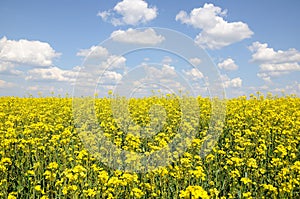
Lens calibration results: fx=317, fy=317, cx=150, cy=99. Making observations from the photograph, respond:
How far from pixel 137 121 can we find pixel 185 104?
2.73m

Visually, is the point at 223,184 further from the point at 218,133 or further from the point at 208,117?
the point at 208,117

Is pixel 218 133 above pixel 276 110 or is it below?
below

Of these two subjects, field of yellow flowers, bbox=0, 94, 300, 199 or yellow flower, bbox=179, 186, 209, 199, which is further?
field of yellow flowers, bbox=0, 94, 300, 199

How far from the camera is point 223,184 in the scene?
5.26m

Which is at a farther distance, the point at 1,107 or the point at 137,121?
the point at 1,107

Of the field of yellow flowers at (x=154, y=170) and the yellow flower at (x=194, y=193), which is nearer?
the yellow flower at (x=194, y=193)

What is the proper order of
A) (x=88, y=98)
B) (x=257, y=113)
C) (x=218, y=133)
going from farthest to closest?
(x=88, y=98) → (x=257, y=113) → (x=218, y=133)

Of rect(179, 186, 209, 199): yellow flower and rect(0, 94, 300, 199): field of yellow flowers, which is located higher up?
rect(179, 186, 209, 199): yellow flower

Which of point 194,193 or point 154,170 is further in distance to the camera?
point 154,170

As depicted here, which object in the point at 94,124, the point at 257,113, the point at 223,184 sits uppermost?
the point at 257,113

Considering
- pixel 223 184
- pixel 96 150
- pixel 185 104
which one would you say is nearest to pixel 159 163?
pixel 223 184

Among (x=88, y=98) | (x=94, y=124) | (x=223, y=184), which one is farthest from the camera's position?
(x=88, y=98)

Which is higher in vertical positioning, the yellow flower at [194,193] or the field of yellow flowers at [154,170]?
the yellow flower at [194,193]

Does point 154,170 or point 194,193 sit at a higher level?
point 194,193
